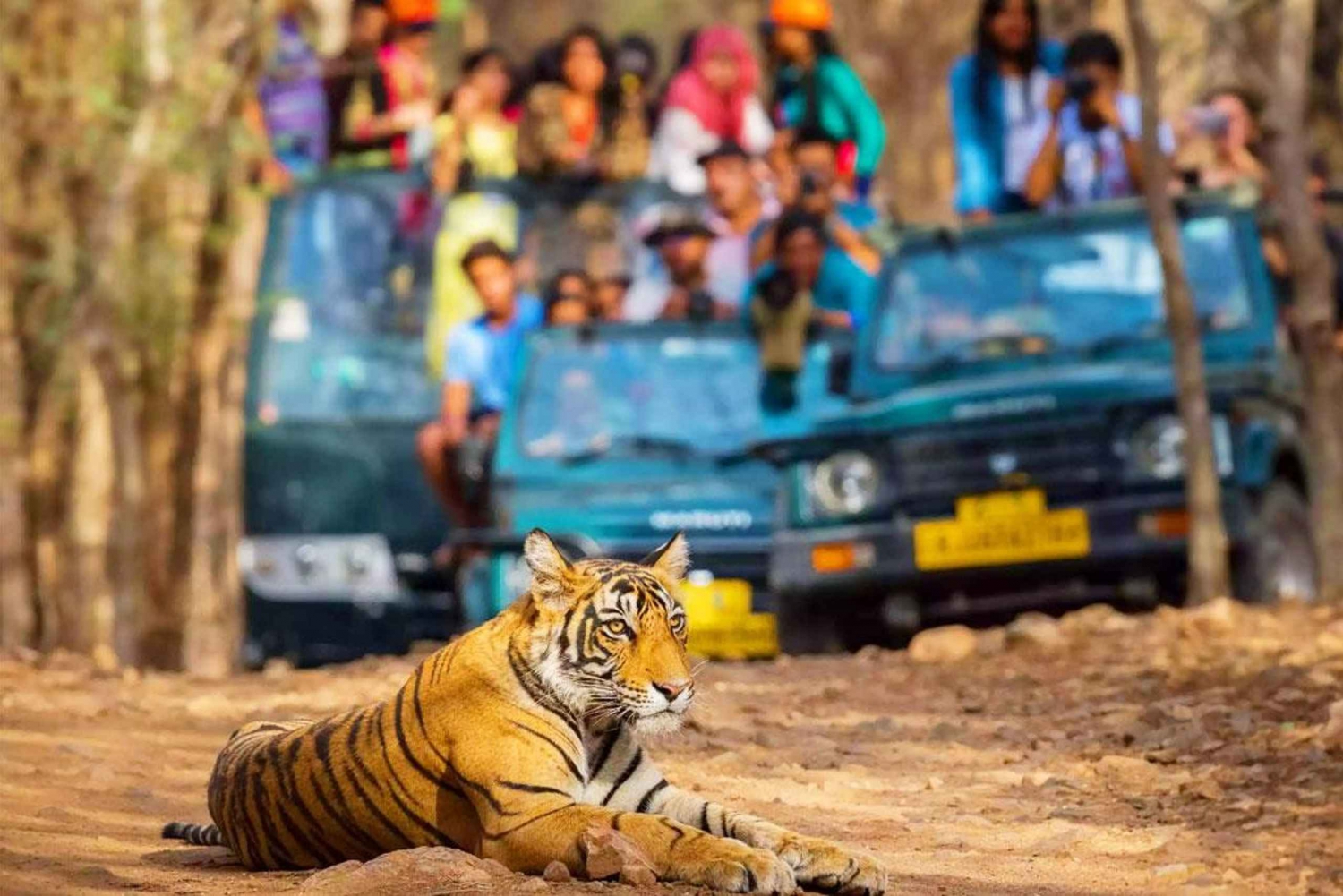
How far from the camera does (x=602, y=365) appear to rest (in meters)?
14.6

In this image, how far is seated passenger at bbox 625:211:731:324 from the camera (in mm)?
15984

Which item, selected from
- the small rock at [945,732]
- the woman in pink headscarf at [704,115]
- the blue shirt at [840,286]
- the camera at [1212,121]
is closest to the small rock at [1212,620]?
the small rock at [945,732]

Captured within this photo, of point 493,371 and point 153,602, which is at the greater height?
point 493,371

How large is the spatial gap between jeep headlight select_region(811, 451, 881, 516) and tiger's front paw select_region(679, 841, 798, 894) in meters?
6.46

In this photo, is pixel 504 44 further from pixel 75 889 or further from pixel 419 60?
pixel 75 889

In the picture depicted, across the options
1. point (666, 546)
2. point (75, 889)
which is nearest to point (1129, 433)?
point (666, 546)

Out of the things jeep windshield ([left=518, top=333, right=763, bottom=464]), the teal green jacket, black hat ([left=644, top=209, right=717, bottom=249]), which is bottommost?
jeep windshield ([left=518, top=333, right=763, bottom=464])

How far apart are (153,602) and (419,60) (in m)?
5.09

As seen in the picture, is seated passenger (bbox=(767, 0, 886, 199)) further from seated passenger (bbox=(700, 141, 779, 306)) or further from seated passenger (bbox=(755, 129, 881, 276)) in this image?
seated passenger (bbox=(700, 141, 779, 306))

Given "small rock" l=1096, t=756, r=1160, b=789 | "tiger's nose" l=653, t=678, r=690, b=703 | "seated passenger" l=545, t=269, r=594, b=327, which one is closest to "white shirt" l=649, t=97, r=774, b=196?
"seated passenger" l=545, t=269, r=594, b=327

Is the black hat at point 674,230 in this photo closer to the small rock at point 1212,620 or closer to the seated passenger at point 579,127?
the seated passenger at point 579,127

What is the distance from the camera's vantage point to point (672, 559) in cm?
671

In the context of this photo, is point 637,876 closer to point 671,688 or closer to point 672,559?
point 671,688

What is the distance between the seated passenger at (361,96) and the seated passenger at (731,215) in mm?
2734
